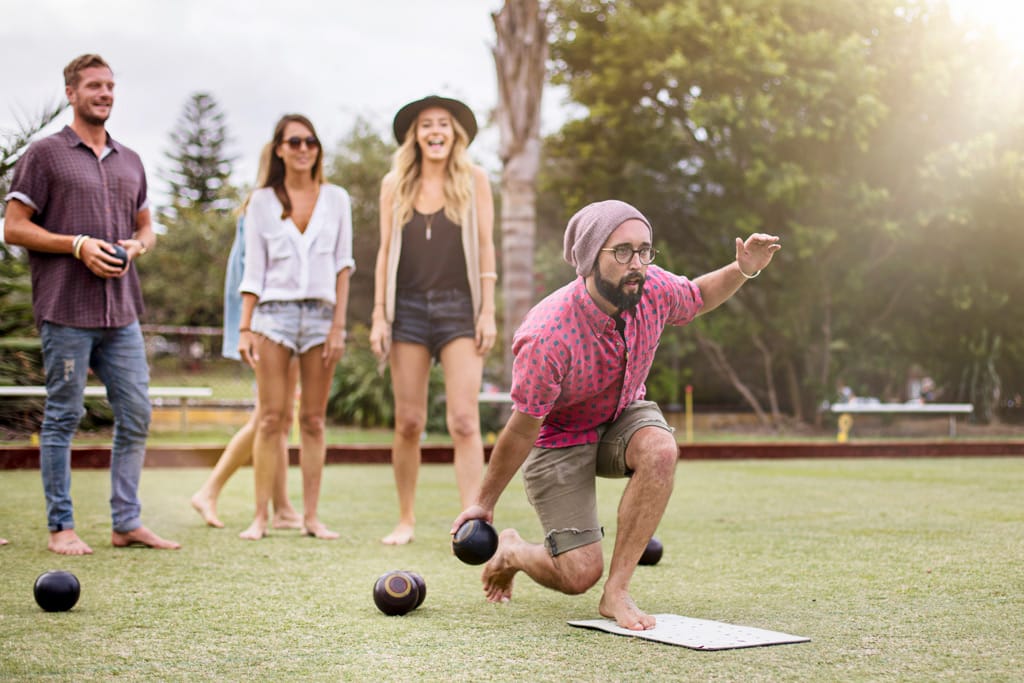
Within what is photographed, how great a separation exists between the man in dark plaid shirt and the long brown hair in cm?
78

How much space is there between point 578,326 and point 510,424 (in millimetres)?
350

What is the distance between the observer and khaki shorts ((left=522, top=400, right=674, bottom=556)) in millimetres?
3605

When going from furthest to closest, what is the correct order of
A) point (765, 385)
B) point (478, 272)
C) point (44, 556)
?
point (765, 385)
point (478, 272)
point (44, 556)

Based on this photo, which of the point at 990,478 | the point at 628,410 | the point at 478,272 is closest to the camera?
the point at 628,410

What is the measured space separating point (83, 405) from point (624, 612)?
290 centimetres

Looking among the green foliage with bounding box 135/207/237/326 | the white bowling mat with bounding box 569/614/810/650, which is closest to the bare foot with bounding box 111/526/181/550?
the white bowling mat with bounding box 569/614/810/650

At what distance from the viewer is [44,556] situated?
4.68m

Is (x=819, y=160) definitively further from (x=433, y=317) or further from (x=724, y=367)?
(x=433, y=317)

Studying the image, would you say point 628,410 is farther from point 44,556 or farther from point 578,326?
point 44,556

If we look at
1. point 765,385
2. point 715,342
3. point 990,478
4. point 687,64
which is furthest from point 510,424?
point 765,385

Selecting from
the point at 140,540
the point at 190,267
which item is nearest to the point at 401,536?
Answer: the point at 140,540

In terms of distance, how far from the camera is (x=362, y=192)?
1240 inches

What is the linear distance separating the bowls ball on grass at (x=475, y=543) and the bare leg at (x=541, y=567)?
0.85 feet

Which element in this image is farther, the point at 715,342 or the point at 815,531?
the point at 715,342
